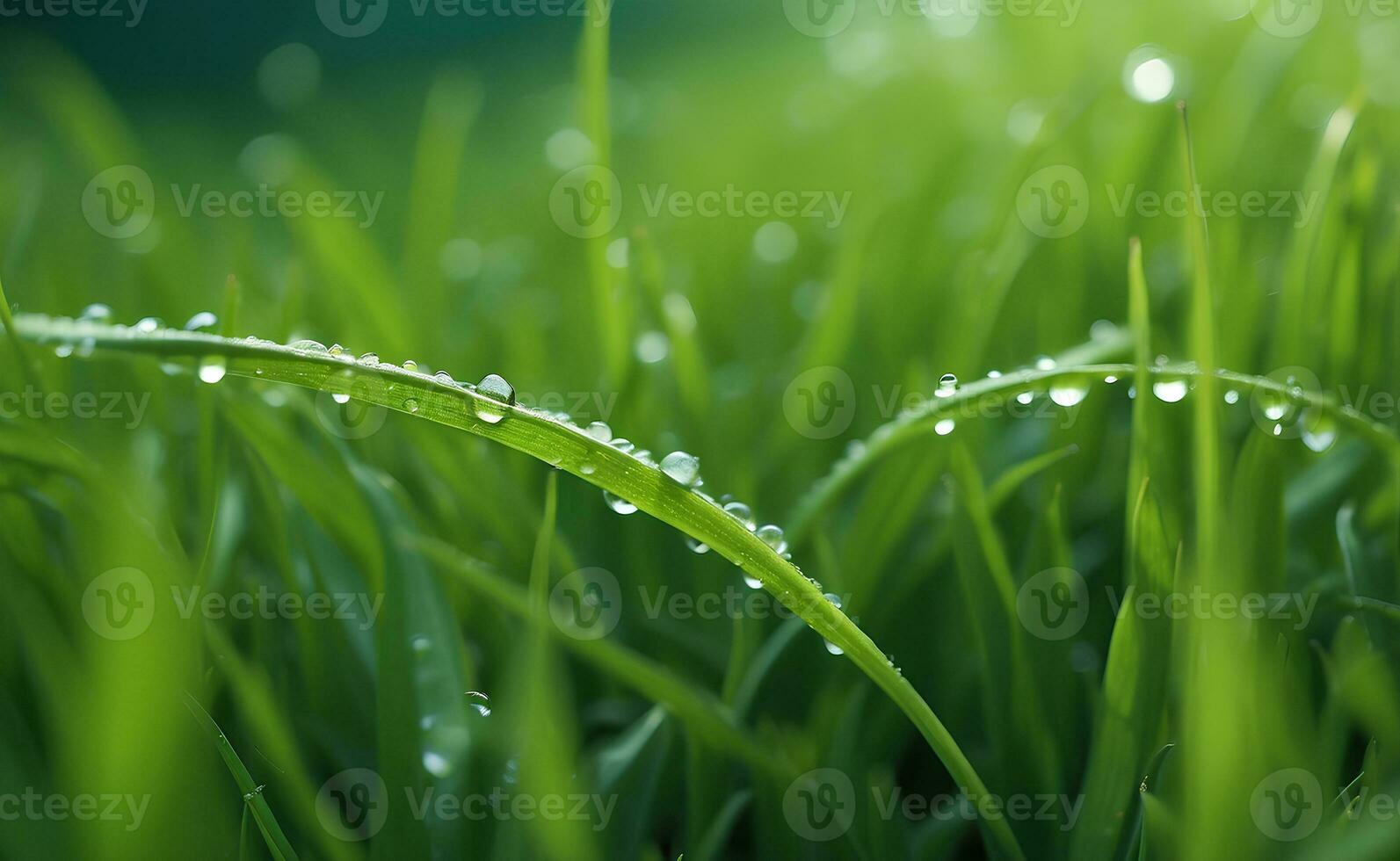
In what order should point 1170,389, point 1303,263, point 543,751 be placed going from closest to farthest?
point 543,751
point 1170,389
point 1303,263

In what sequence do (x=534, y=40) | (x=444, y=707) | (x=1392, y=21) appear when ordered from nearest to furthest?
(x=444, y=707) → (x=1392, y=21) → (x=534, y=40)

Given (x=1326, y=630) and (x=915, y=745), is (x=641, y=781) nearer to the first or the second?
(x=915, y=745)

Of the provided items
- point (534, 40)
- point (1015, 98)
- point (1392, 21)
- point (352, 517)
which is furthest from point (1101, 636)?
point (534, 40)

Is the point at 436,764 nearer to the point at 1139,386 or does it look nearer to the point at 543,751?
the point at 543,751

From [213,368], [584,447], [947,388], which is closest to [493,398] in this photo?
[584,447]

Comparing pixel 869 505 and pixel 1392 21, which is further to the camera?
pixel 1392 21

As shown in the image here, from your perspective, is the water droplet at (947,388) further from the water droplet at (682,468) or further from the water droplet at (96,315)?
the water droplet at (96,315)
